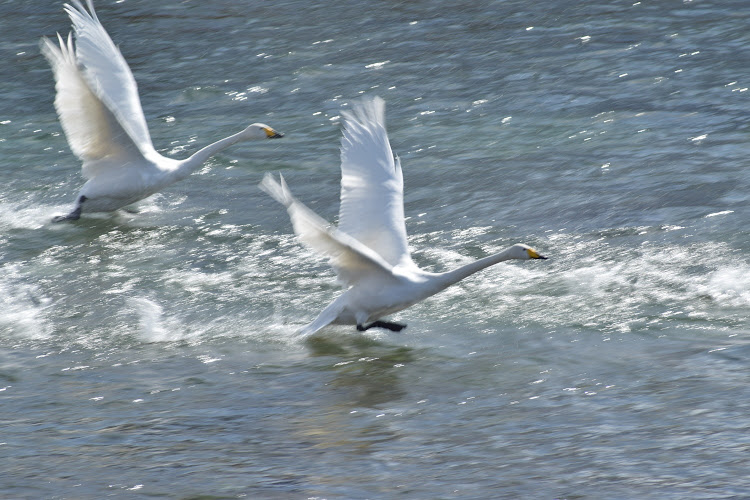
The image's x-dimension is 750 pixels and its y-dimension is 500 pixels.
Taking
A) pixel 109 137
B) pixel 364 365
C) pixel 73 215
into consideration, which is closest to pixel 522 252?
pixel 364 365

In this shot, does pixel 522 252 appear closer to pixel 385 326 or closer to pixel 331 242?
pixel 385 326

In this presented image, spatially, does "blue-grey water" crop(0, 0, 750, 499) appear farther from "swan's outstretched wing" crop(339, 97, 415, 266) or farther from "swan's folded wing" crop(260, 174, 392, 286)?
"swan's outstretched wing" crop(339, 97, 415, 266)

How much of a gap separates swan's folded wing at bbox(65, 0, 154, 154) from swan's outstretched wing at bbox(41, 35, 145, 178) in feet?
1.20

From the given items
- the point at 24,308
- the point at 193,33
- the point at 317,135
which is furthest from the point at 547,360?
the point at 193,33

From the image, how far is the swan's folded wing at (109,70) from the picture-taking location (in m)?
13.5

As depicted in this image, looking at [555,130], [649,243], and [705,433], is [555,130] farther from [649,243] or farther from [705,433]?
[705,433]

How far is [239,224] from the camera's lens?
13266mm

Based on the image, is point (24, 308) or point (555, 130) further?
point (555, 130)

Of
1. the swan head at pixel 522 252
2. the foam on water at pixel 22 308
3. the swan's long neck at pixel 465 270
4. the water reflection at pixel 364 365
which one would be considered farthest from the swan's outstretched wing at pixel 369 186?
the foam on water at pixel 22 308

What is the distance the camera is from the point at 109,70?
13.8 meters

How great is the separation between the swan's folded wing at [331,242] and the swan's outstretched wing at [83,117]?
395cm

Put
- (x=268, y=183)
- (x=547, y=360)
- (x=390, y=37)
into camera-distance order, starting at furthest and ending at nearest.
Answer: (x=390, y=37) → (x=547, y=360) → (x=268, y=183)

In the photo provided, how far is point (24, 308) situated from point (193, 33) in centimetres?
1131

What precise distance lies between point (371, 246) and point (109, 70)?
15.9 ft
